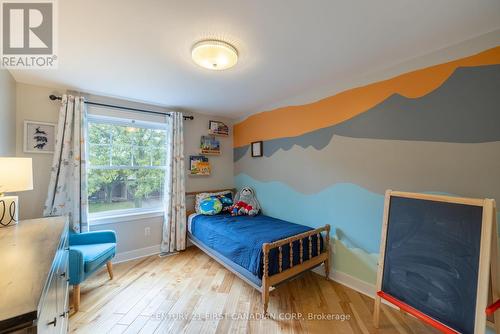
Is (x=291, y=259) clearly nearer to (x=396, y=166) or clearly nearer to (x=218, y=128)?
(x=396, y=166)

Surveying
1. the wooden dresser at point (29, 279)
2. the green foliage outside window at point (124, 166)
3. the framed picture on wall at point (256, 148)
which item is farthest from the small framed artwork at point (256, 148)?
the wooden dresser at point (29, 279)

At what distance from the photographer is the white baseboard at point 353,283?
2201 mm

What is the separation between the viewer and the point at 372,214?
7.15 feet

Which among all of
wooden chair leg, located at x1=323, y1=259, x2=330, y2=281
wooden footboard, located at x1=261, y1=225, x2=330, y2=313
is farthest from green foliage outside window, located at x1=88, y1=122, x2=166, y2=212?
wooden chair leg, located at x1=323, y1=259, x2=330, y2=281

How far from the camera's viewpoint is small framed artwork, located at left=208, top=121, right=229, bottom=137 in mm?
3848

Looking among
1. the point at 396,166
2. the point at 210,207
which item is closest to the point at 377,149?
the point at 396,166

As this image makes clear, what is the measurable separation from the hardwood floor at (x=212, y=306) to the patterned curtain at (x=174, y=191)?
2.10 feet

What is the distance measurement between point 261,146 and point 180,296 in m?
2.35

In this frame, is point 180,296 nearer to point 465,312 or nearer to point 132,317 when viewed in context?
point 132,317

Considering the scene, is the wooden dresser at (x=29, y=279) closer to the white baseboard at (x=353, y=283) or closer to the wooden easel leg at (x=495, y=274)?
the wooden easel leg at (x=495, y=274)

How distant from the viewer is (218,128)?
393 centimetres

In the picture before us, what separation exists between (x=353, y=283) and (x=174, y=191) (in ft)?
8.92

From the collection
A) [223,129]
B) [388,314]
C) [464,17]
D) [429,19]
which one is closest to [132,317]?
[388,314]

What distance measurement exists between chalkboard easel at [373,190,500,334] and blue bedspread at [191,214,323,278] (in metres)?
0.84
